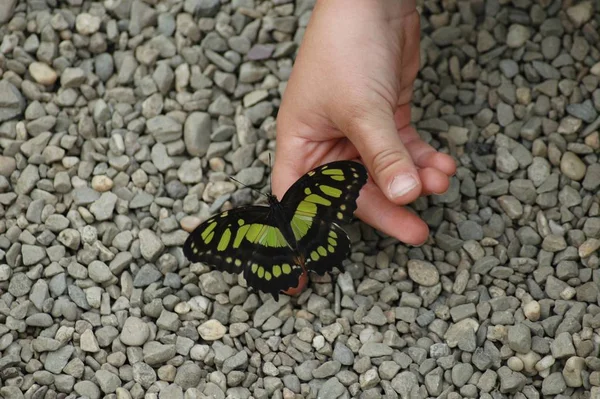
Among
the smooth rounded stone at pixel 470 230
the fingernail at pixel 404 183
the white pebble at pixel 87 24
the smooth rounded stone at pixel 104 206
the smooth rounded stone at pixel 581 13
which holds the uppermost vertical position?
the white pebble at pixel 87 24

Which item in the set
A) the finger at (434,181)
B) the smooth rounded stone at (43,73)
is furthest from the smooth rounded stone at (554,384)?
the smooth rounded stone at (43,73)

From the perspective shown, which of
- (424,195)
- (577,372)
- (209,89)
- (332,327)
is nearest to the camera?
(577,372)

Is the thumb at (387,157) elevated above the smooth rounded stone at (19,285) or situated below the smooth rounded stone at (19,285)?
above

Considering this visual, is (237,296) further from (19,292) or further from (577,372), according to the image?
(577,372)

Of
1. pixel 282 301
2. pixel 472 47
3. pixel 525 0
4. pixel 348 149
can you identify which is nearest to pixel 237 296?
pixel 282 301

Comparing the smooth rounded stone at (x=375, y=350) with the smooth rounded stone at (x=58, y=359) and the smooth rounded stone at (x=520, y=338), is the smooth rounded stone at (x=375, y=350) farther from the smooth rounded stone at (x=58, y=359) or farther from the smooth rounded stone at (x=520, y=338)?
the smooth rounded stone at (x=58, y=359)

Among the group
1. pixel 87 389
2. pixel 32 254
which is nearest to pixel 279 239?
pixel 87 389
